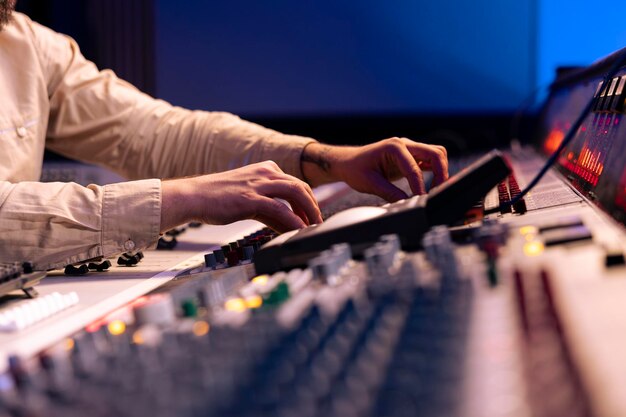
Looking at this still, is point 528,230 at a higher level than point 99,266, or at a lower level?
higher

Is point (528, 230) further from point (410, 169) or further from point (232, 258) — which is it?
point (410, 169)

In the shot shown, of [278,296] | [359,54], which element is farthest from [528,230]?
[359,54]

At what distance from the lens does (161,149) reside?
5.96 feet

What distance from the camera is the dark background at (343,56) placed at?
4.14 m

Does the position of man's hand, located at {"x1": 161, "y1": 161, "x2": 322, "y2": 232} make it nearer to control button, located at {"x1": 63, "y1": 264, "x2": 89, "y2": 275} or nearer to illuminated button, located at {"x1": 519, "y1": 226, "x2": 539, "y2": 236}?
control button, located at {"x1": 63, "y1": 264, "x2": 89, "y2": 275}

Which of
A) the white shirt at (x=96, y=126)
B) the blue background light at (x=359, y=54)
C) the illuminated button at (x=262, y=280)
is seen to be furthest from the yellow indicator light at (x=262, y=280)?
the blue background light at (x=359, y=54)

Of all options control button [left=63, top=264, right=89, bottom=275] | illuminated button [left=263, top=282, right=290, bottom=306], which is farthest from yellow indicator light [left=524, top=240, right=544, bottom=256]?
control button [left=63, top=264, right=89, bottom=275]

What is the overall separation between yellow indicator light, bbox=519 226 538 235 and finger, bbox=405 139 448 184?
0.61 m

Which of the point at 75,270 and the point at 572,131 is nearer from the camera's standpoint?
the point at 572,131

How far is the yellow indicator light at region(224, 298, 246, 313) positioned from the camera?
608 millimetres

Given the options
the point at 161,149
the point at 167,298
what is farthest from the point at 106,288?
the point at 161,149

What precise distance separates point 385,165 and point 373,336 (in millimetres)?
982

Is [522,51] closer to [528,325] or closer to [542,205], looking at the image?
[542,205]

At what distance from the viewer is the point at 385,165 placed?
143cm
